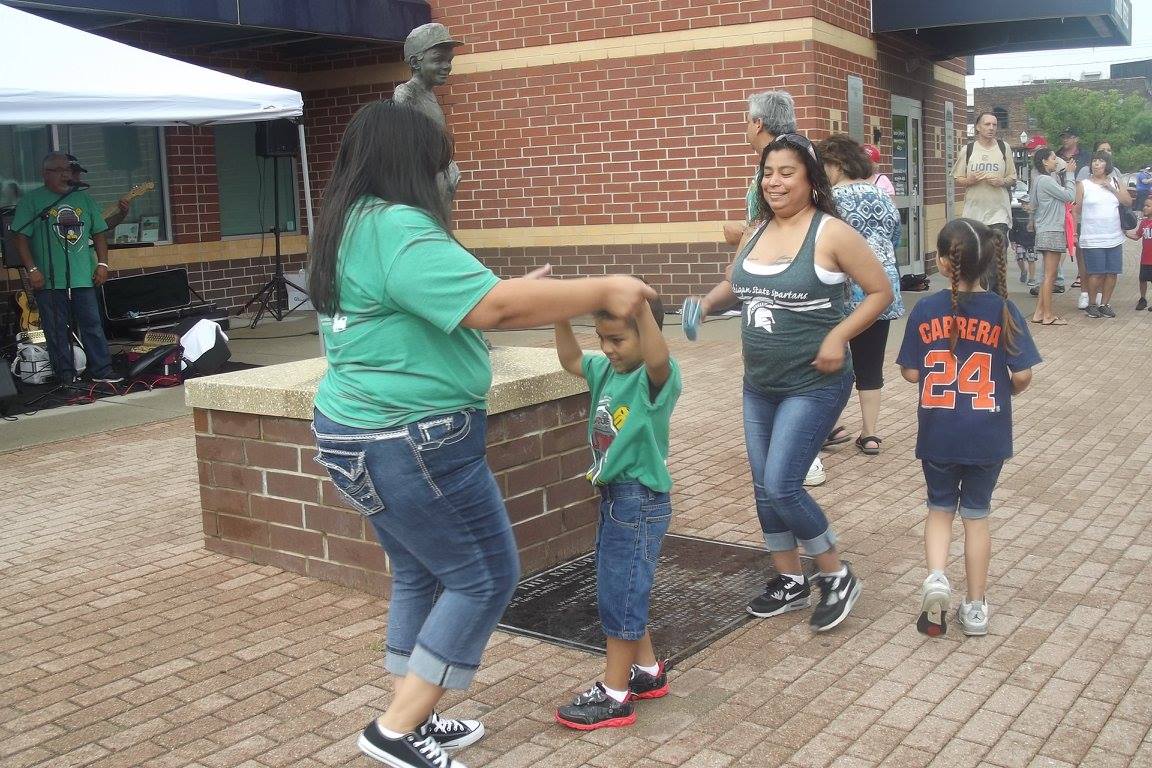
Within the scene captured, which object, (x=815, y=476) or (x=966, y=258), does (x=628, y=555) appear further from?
(x=815, y=476)

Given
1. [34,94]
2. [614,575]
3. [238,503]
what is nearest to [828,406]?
[614,575]

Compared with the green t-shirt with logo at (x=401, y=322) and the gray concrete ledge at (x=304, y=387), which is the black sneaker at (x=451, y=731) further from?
the gray concrete ledge at (x=304, y=387)

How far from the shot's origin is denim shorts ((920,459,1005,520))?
448 cm

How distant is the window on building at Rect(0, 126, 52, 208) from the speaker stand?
2.73m

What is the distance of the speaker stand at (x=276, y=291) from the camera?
49.0 ft

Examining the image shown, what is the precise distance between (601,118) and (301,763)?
11.9 m

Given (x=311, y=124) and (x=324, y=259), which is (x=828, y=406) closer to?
(x=324, y=259)

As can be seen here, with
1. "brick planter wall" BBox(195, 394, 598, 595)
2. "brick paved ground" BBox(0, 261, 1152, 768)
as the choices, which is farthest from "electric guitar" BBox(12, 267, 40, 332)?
Answer: "brick planter wall" BBox(195, 394, 598, 595)

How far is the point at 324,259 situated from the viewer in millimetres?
3107

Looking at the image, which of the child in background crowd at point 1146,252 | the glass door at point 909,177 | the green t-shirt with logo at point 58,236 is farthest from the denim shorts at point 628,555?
the glass door at point 909,177

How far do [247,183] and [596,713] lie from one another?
1347 centimetres

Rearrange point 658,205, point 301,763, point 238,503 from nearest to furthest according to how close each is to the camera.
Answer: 1. point 301,763
2. point 238,503
3. point 658,205

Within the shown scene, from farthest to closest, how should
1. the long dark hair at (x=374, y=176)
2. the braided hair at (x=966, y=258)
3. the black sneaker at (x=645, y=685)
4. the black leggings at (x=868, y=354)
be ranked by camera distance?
A: the black leggings at (x=868, y=354)
the braided hair at (x=966, y=258)
the black sneaker at (x=645, y=685)
the long dark hair at (x=374, y=176)

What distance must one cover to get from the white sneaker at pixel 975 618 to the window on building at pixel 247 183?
12818 millimetres
